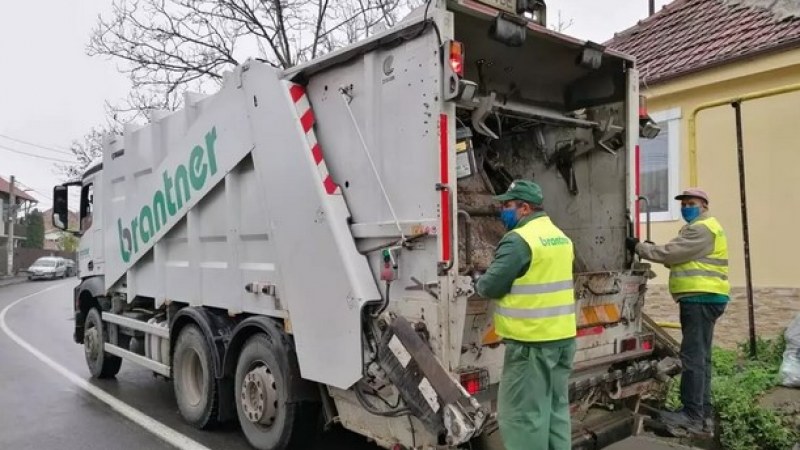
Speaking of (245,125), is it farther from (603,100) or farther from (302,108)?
(603,100)

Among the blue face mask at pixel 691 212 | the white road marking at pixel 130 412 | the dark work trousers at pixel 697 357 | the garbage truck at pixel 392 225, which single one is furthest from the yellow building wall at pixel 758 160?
the white road marking at pixel 130 412

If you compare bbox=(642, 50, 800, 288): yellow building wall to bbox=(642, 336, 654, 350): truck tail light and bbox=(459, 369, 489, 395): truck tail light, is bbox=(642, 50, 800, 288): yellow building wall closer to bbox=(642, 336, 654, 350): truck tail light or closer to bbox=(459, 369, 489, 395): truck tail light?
bbox=(642, 336, 654, 350): truck tail light

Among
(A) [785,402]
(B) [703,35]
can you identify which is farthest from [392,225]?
(B) [703,35]

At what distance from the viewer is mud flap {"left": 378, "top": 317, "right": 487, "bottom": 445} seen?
9.76 feet

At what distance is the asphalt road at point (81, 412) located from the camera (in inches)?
193

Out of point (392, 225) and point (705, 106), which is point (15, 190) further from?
point (392, 225)

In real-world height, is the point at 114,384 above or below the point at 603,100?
below

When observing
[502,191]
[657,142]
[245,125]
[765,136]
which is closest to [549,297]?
[502,191]

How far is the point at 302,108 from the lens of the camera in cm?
393

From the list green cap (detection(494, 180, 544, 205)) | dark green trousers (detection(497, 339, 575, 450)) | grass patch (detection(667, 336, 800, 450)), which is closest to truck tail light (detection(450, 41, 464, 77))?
green cap (detection(494, 180, 544, 205))

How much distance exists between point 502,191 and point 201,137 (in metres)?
2.37

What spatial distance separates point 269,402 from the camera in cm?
423

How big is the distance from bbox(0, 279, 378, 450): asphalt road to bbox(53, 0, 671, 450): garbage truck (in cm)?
32

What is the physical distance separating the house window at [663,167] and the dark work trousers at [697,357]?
10.1ft
